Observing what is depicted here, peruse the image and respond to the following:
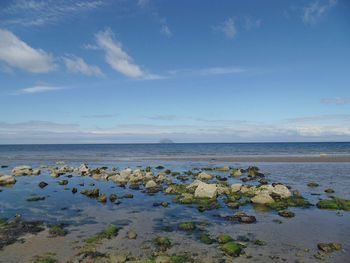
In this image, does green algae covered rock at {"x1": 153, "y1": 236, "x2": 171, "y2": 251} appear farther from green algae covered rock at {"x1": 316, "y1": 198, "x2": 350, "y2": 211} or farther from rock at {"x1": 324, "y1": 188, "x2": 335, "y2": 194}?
rock at {"x1": 324, "y1": 188, "x2": 335, "y2": 194}

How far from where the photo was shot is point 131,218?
2042 centimetres

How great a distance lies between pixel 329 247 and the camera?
14477mm

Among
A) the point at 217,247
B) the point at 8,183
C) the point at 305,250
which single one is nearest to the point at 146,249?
the point at 217,247

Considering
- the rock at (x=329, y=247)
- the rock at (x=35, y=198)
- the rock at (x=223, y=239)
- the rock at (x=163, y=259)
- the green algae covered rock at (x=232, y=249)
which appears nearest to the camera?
the rock at (x=163, y=259)

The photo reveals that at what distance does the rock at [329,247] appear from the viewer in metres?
14.3

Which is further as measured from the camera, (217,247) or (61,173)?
(61,173)

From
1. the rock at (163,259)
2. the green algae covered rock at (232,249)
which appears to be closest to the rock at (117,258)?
the rock at (163,259)

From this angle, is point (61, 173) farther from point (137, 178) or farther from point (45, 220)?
point (45, 220)

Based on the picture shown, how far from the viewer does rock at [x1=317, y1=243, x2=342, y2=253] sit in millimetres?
14320

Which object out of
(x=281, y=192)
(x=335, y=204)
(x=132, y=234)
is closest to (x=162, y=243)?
(x=132, y=234)

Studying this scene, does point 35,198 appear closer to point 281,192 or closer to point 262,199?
point 262,199

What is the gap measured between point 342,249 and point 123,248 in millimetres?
9365

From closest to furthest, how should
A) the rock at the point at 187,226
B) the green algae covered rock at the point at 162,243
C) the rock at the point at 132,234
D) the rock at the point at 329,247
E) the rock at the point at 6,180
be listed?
the rock at the point at 329,247 → the green algae covered rock at the point at 162,243 → the rock at the point at 132,234 → the rock at the point at 187,226 → the rock at the point at 6,180

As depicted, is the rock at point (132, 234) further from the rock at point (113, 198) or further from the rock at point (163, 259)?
the rock at point (113, 198)
